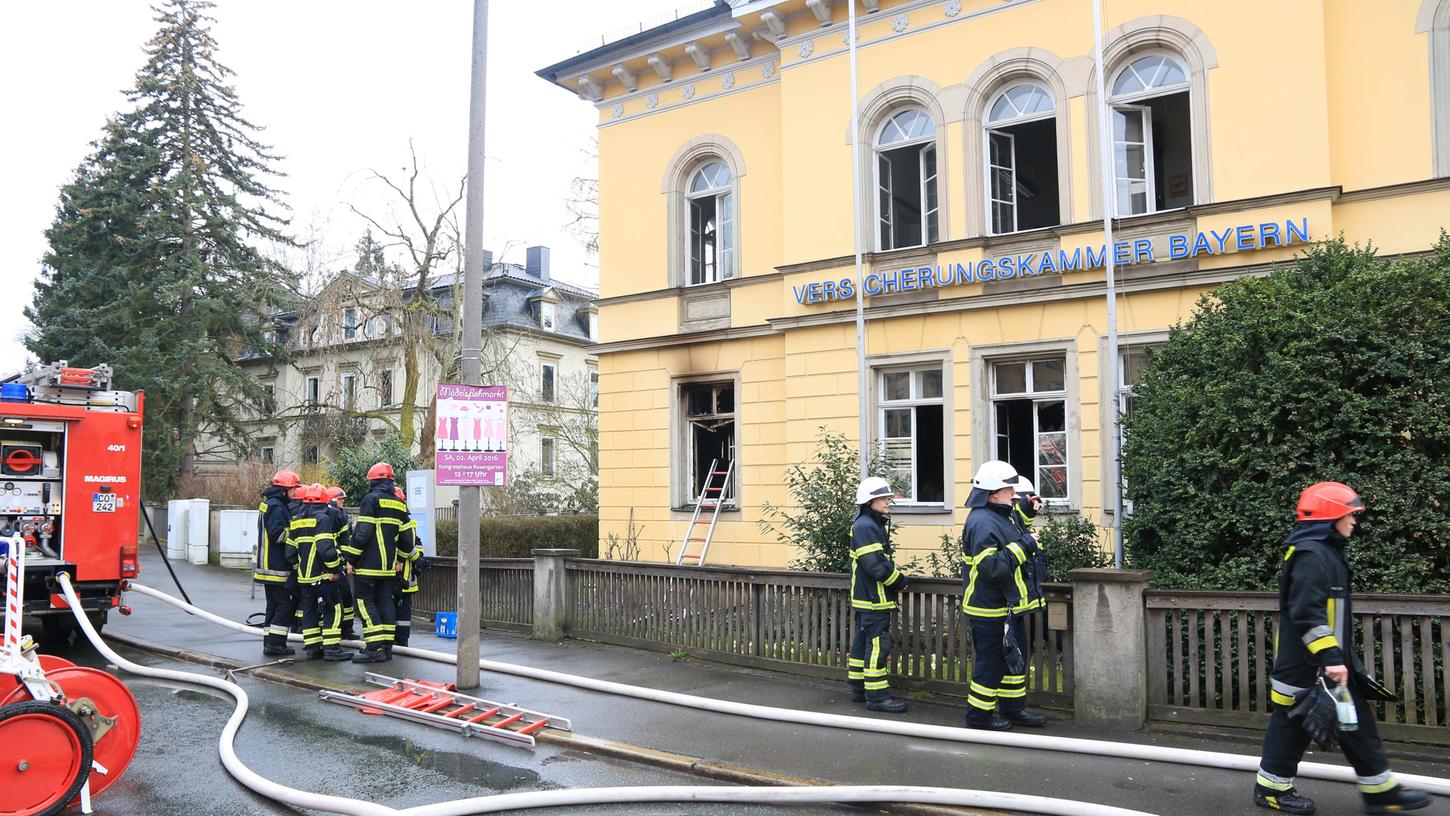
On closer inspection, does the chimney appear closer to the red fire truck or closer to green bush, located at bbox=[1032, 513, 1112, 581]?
the red fire truck

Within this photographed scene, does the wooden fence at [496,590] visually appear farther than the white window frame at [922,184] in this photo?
No

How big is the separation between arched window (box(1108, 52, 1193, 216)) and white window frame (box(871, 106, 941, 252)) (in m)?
2.53

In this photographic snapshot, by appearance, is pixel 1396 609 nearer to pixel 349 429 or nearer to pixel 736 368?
pixel 736 368

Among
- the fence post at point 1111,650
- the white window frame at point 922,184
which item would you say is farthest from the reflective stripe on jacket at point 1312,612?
the white window frame at point 922,184

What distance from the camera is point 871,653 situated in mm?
7980

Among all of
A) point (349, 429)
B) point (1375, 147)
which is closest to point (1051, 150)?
point (1375, 147)

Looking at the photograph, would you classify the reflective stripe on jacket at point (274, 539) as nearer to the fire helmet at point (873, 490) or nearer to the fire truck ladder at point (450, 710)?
the fire truck ladder at point (450, 710)

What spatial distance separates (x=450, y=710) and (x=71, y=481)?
598cm

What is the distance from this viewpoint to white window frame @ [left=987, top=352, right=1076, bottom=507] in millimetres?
13312

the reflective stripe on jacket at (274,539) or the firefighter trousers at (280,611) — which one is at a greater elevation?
the reflective stripe on jacket at (274,539)

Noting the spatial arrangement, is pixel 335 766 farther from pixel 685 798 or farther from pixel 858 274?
pixel 858 274

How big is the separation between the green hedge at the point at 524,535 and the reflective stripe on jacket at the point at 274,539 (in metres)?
9.27

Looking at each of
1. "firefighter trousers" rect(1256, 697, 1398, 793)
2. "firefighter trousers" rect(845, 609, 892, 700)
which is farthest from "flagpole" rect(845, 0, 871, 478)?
"firefighter trousers" rect(1256, 697, 1398, 793)

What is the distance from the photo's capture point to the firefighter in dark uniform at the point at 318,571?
10.3m
